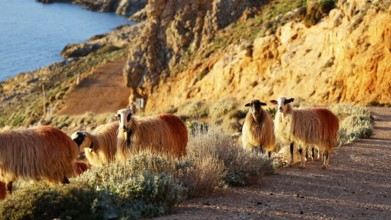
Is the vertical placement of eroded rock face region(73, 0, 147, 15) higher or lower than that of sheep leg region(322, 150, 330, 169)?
higher

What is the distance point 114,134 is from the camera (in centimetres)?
1264

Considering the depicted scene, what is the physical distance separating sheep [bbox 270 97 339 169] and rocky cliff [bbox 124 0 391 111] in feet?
37.1

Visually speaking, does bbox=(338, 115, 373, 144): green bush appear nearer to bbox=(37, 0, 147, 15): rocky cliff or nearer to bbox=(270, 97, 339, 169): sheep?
bbox=(270, 97, 339, 169): sheep

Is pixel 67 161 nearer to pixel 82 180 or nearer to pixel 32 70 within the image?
pixel 82 180

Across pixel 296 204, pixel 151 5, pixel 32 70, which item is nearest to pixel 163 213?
pixel 296 204

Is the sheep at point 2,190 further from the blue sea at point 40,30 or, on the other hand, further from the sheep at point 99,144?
the blue sea at point 40,30

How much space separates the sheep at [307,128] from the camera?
504 inches

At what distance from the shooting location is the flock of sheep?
32.9 ft

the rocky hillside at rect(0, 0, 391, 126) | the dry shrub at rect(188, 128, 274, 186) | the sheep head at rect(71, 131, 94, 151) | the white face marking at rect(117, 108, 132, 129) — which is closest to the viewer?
the dry shrub at rect(188, 128, 274, 186)

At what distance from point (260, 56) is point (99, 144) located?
69.9ft

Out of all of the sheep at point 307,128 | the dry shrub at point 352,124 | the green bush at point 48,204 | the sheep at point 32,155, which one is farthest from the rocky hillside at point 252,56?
the green bush at point 48,204

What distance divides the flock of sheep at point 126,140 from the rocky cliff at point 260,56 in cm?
1147

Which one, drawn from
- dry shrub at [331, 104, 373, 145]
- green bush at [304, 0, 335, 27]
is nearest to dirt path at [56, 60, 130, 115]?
green bush at [304, 0, 335, 27]

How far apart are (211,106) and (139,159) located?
1873cm
